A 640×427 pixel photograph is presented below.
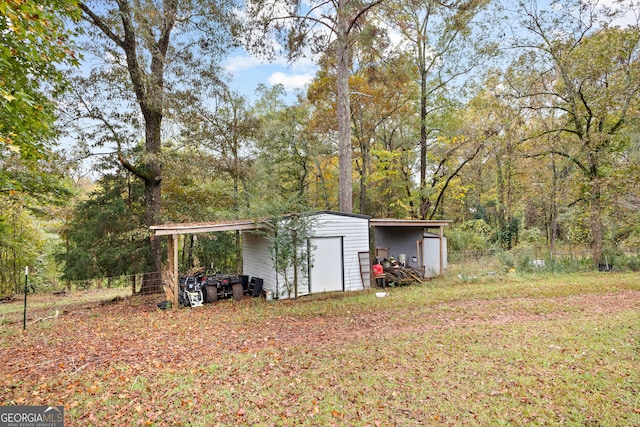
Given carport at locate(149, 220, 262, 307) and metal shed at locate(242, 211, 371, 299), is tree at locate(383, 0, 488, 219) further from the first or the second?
carport at locate(149, 220, 262, 307)

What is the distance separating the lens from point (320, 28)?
1170cm

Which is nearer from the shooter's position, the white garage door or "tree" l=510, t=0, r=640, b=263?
the white garage door

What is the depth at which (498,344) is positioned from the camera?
4.87m

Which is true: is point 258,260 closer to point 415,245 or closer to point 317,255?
point 317,255

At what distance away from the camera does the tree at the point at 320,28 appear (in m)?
11.0

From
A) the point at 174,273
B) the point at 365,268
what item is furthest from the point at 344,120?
the point at 174,273

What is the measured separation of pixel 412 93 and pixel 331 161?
7.45 meters

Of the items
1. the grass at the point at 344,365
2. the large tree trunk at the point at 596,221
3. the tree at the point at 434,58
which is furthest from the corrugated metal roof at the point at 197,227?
the large tree trunk at the point at 596,221

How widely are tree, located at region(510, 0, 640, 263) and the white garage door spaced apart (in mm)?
8966

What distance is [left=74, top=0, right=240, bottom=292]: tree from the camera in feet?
28.9

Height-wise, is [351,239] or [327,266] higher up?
[351,239]

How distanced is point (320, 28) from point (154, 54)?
5710 mm

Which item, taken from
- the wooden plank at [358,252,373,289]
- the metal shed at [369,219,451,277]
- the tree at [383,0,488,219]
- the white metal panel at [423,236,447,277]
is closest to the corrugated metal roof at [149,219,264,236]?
the wooden plank at [358,252,373,289]

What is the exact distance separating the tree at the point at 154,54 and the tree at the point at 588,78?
11712 mm
